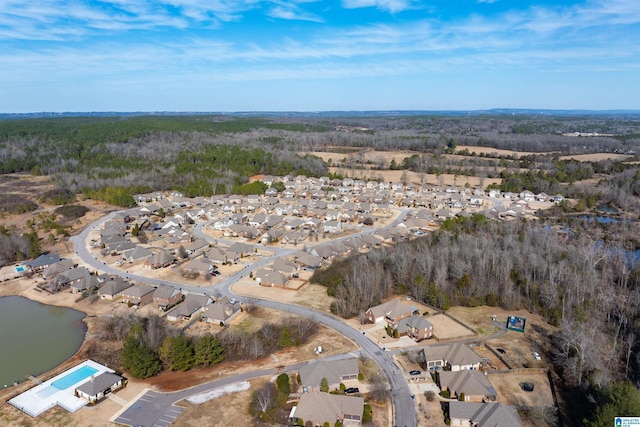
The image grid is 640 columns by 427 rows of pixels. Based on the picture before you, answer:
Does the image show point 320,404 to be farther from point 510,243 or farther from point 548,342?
point 510,243

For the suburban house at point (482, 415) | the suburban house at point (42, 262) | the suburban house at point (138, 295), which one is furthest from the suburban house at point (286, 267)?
the suburban house at point (42, 262)

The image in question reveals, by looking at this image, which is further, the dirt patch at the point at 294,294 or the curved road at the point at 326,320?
the dirt patch at the point at 294,294

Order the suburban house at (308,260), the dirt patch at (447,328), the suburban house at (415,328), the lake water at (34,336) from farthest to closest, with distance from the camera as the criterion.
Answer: the suburban house at (308,260) < the dirt patch at (447,328) < the suburban house at (415,328) < the lake water at (34,336)

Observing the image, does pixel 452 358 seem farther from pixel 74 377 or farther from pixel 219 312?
pixel 74 377

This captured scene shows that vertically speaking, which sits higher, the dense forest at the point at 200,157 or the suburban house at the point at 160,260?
the dense forest at the point at 200,157

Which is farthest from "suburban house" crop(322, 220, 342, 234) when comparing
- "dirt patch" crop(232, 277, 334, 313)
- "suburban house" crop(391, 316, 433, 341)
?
"suburban house" crop(391, 316, 433, 341)

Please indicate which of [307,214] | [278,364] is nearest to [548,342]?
[278,364]

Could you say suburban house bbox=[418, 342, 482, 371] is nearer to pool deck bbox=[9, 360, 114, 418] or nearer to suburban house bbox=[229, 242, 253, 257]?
pool deck bbox=[9, 360, 114, 418]

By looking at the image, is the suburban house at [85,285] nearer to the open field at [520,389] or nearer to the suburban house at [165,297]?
the suburban house at [165,297]
